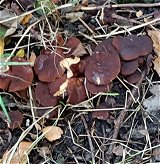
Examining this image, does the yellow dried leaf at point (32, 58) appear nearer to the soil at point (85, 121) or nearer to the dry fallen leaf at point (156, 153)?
the soil at point (85, 121)

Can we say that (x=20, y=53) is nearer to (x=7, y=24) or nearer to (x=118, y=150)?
(x=7, y=24)

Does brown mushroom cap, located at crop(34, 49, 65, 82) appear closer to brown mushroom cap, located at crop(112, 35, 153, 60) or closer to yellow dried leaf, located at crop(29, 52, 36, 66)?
yellow dried leaf, located at crop(29, 52, 36, 66)

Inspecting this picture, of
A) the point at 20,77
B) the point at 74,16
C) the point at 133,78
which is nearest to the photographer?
the point at 20,77

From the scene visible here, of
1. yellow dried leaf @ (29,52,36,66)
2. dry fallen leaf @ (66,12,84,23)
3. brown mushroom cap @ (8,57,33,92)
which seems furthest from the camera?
dry fallen leaf @ (66,12,84,23)

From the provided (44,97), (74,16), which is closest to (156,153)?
(44,97)

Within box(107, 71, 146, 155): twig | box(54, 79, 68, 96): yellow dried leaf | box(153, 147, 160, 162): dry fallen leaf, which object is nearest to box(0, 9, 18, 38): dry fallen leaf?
box(54, 79, 68, 96): yellow dried leaf

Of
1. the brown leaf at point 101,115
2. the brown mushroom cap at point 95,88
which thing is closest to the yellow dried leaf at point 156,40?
the brown mushroom cap at point 95,88
